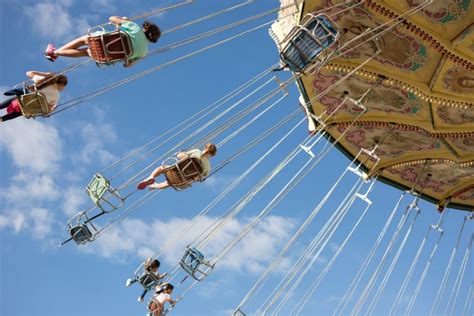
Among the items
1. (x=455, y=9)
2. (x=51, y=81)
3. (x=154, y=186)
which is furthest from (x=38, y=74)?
(x=455, y=9)

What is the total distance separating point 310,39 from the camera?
8375 mm

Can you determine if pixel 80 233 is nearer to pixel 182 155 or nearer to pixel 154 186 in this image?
pixel 154 186

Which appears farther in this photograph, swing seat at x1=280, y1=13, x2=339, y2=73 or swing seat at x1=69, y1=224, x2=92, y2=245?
swing seat at x1=69, y1=224, x2=92, y2=245

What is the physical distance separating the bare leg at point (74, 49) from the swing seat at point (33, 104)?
21.9 inches

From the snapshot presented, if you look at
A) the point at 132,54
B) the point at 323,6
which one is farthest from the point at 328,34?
the point at 132,54

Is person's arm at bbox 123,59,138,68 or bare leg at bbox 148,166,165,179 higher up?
bare leg at bbox 148,166,165,179

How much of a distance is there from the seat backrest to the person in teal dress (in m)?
0.07

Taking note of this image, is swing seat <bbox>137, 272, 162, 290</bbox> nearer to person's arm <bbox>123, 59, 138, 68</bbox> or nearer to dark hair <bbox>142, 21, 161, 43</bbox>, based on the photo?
person's arm <bbox>123, 59, 138, 68</bbox>

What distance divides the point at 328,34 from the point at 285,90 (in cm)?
260

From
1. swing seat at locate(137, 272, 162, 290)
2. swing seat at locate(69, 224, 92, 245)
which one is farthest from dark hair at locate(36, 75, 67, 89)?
swing seat at locate(137, 272, 162, 290)

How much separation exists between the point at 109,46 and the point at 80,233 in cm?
359

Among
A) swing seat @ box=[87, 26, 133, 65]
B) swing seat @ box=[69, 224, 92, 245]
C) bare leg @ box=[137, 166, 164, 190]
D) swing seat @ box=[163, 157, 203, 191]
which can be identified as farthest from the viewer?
swing seat @ box=[69, 224, 92, 245]

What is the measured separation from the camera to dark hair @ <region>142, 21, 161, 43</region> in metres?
7.77

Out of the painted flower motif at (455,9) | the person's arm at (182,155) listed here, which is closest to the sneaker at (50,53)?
the person's arm at (182,155)
